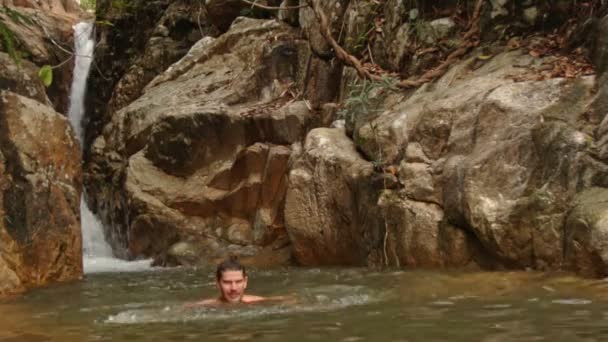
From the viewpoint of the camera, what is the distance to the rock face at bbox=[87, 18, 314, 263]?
39.4 ft

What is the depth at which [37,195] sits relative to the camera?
339 inches

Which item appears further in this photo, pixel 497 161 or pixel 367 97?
pixel 367 97

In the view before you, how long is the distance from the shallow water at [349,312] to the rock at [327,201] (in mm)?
1443

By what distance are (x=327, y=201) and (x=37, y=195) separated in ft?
11.0

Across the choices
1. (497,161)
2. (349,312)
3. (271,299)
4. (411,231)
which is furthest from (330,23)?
(349,312)

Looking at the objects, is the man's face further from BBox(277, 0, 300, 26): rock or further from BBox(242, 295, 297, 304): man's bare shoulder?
BBox(277, 0, 300, 26): rock

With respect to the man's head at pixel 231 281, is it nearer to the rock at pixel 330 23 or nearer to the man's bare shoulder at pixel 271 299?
the man's bare shoulder at pixel 271 299

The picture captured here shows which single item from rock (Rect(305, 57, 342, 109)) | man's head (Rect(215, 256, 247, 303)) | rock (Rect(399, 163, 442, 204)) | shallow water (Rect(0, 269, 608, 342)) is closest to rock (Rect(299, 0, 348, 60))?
rock (Rect(305, 57, 342, 109))

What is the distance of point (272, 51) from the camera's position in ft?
45.1

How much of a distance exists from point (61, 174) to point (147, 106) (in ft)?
17.3

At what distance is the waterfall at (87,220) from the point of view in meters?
12.1

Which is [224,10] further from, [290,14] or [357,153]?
[357,153]

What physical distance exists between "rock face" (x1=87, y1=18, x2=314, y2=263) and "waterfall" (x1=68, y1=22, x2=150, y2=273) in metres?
0.29

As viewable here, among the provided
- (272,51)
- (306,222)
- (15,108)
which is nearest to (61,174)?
(15,108)
